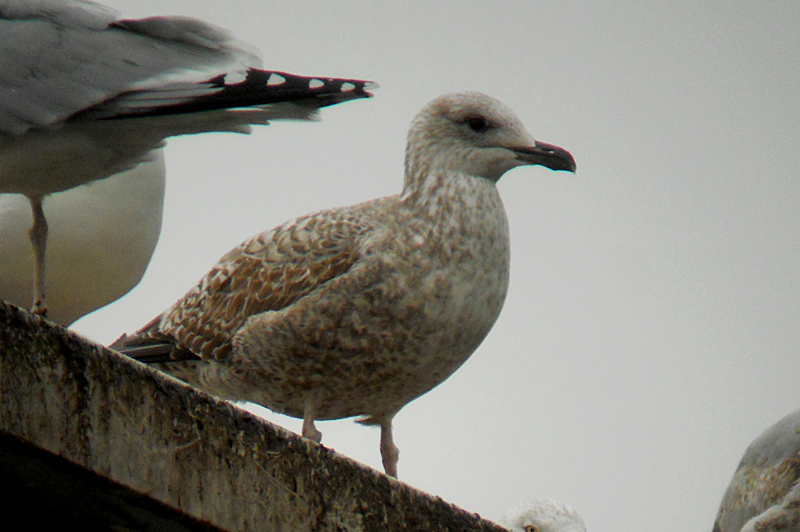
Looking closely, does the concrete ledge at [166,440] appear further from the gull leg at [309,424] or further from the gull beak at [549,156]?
the gull beak at [549,156]

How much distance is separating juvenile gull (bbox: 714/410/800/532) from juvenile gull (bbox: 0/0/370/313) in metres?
1.54

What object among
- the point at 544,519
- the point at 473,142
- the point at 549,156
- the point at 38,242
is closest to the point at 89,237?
the point at 38,242

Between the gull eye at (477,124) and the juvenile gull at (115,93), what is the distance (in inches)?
37.1

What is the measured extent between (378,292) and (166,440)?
144 cm

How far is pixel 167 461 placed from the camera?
1.18 metres

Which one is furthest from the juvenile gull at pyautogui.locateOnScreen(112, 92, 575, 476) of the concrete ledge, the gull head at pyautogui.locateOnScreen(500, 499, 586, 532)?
the gull head at pyautogui.locateOnScreen(500, 499, 586, 532)

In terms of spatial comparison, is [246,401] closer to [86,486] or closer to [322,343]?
[322,343]

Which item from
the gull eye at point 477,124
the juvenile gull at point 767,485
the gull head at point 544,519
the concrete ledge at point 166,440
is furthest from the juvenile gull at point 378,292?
the gull head at point 544,519

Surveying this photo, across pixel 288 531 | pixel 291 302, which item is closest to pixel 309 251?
pixel 291 302

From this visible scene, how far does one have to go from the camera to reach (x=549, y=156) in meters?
2.82

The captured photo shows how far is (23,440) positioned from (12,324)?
0.12 metres

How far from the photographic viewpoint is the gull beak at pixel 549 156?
281cm

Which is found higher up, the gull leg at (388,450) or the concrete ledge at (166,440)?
the concrete ledge at (166,440)

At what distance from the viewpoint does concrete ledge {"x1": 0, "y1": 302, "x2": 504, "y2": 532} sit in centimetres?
110
